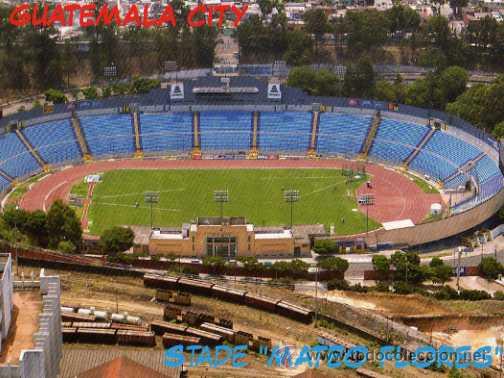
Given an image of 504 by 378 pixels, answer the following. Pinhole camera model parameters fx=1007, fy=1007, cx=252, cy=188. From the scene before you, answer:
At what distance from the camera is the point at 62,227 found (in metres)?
88.1

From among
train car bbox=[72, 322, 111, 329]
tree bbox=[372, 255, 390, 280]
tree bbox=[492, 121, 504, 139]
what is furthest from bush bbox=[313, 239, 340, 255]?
tree bbox=[492, 121, 504, 139]

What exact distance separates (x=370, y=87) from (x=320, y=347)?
8100 centimetres

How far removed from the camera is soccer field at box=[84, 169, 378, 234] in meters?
96.6

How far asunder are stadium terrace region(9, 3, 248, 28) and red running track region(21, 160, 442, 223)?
35894 mm

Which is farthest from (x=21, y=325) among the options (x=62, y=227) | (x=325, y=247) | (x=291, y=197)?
(x=291, y=197)

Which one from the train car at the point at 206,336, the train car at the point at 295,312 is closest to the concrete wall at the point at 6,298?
the train car at the point at 206,336

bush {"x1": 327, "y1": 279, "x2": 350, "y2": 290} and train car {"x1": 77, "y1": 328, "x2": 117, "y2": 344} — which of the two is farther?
bush {"x1": 327, "y1": 279, "x2": 350, "y2": 290}

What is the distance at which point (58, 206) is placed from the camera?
88.9 m

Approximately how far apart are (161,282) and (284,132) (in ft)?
178

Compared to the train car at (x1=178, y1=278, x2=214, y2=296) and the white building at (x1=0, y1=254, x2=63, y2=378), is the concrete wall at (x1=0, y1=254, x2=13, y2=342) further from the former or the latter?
the train car at (x1=178, y1=278, x2=214, y2=296)

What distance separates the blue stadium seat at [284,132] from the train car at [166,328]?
58.6 m

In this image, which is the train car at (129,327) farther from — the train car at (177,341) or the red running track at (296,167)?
the red running track at (296,167)

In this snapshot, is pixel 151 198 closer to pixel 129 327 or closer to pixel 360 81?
pixel 129 327

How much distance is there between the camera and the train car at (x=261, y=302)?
211 feet
